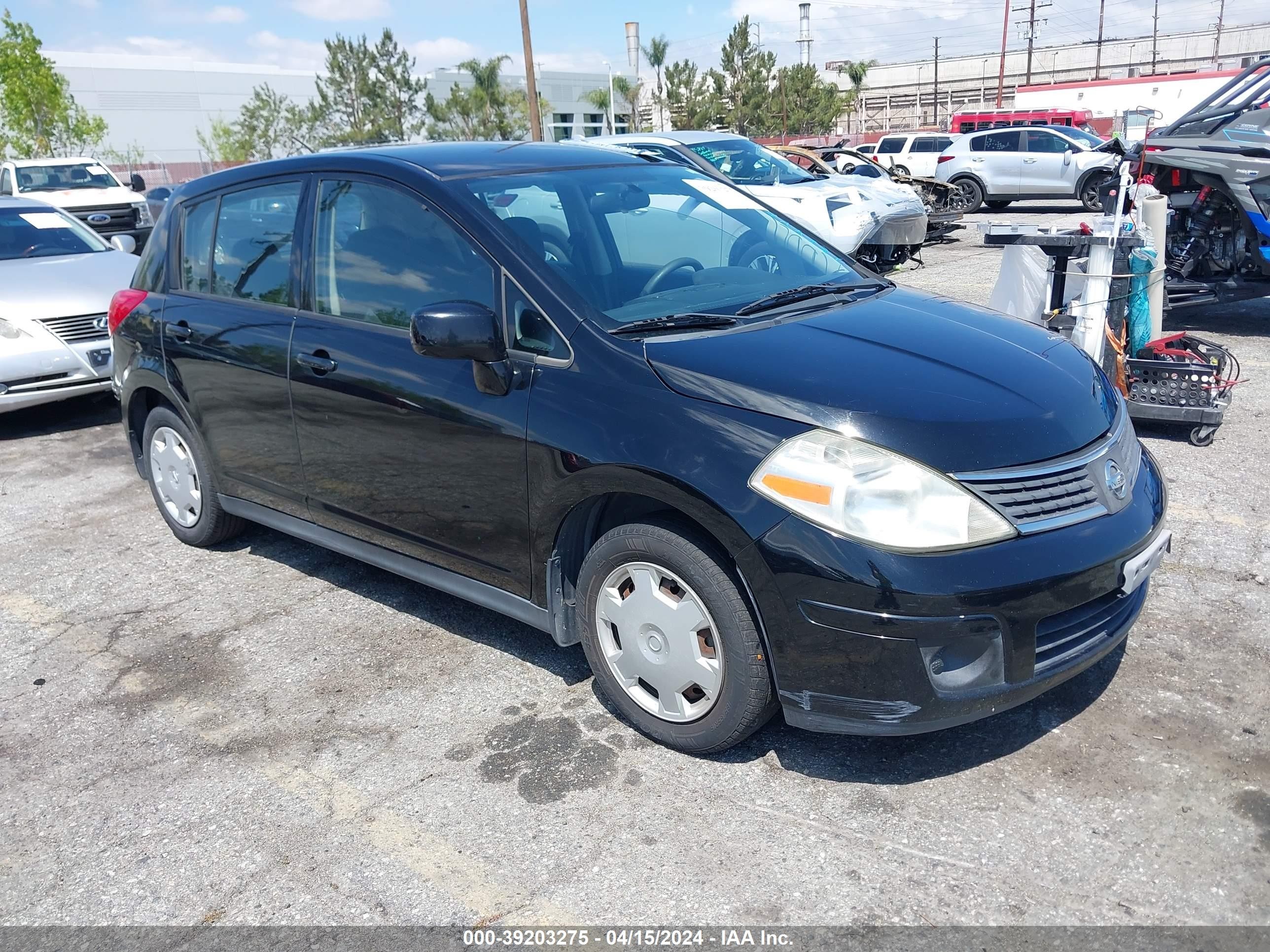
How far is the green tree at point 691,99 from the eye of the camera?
50188 mm

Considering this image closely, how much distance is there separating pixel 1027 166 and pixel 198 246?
19802 millimetres


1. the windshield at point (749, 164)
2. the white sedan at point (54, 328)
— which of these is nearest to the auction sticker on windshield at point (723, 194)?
the white sedan at point (54, 328)

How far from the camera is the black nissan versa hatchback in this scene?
9.16 ft

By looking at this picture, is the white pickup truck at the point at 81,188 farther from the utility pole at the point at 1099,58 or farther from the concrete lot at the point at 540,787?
the utility pole at the point at 1099,58

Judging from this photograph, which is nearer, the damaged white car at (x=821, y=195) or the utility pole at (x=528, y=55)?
the damaged white car at (x=821, y=195)

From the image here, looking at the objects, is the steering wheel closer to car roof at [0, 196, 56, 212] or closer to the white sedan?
the white sedan

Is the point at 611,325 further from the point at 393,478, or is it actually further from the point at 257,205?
the point at 257,205

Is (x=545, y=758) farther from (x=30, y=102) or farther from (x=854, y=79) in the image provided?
(x=854, y=79)

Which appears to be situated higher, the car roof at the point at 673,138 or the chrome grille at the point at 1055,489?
the car roof at the point at 673,138

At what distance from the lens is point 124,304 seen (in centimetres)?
515

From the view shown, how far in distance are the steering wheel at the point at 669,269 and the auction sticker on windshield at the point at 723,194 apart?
1.65 ft

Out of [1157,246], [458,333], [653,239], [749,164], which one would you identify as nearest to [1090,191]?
[749,164]

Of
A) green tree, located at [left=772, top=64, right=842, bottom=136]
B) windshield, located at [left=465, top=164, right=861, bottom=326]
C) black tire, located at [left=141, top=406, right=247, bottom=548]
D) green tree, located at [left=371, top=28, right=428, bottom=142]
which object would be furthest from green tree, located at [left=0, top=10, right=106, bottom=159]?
windshield, located at [left=465, top=164, right=861, bottom=326]

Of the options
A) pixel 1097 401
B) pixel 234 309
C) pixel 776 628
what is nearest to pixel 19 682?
pixel 234 309
